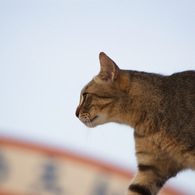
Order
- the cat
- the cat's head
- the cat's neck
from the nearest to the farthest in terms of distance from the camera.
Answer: the cat, the cat's neck, the cat's head

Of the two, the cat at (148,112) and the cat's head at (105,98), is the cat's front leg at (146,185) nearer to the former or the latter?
the cat at (148,112)

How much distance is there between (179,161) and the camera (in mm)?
4164

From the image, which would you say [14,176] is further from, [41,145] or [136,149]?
[136,149]

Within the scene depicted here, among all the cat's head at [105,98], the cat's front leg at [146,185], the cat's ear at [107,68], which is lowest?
the cat's front leg at [146,185]

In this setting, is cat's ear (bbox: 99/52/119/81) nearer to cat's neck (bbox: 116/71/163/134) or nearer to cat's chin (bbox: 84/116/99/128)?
cat's neck (bbox: 116/71/163/134)

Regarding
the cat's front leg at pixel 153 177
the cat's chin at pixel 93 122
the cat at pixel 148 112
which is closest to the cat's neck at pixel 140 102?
the cat at pixel 148 112

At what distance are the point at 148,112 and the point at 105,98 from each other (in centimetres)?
46

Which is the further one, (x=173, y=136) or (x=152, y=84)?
(x=152, y=84)

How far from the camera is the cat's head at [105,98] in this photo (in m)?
4.38

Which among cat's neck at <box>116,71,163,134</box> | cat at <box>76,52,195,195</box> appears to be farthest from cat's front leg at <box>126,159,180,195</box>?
cat's neck at <box>116,71,163,134</box>

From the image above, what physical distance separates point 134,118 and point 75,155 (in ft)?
30.6

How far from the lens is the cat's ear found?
4352 millimetres

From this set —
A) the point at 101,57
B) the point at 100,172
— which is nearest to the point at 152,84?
the point at 101,57

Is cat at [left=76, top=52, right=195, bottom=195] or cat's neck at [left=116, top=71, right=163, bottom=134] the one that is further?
cat's neck at [left=116, top=71, right=163, bottom=134]
